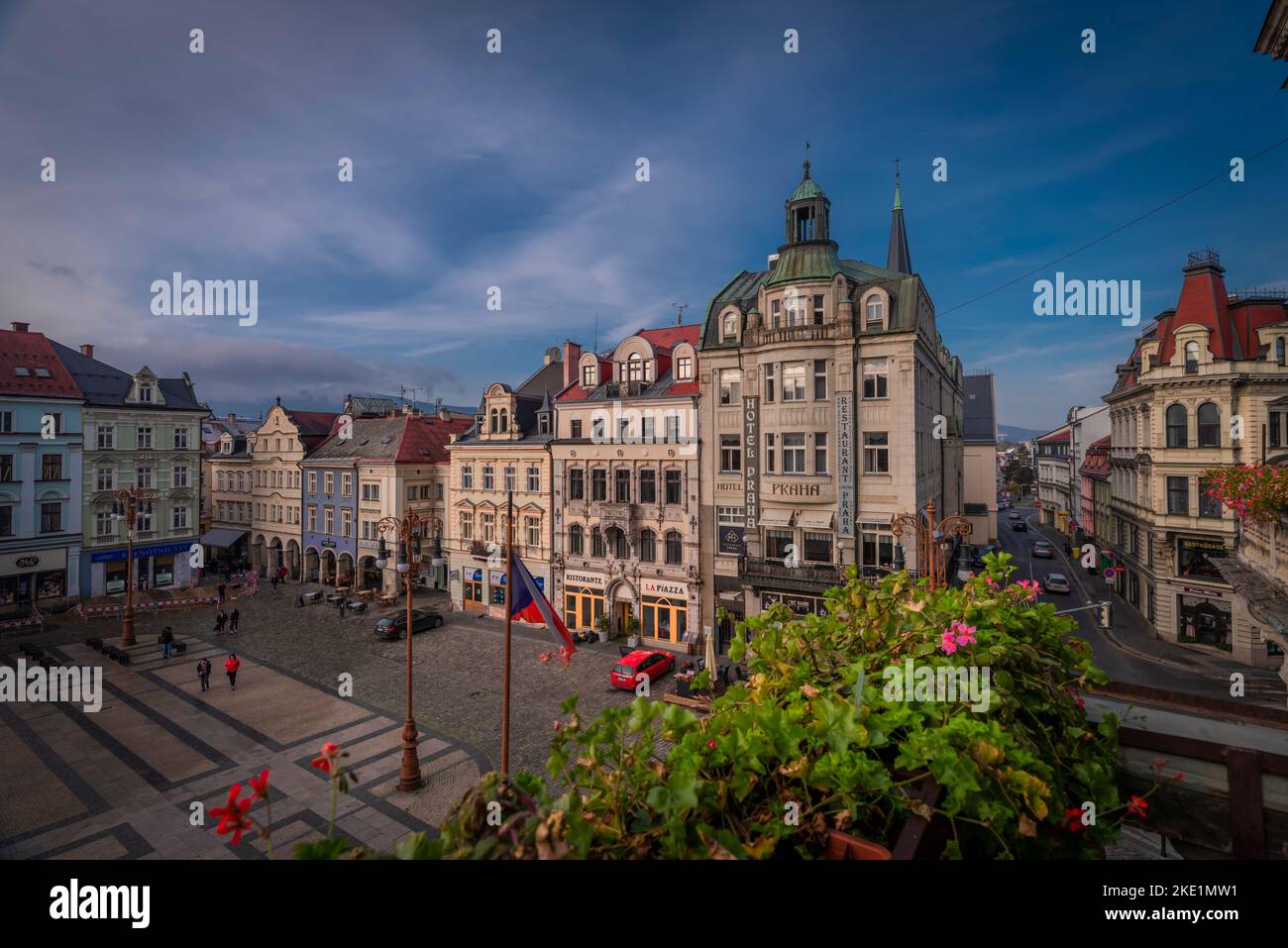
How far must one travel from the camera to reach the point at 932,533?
1385cm

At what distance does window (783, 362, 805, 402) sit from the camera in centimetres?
2633

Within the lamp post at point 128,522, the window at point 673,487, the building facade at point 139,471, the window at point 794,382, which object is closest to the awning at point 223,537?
the building facade at point 139,471

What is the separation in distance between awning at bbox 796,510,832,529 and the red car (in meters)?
8.13

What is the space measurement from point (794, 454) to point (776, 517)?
2.87m

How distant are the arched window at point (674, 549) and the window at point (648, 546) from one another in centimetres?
68

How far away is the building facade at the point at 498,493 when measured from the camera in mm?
34781

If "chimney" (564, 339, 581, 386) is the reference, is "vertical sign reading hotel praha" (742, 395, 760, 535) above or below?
below

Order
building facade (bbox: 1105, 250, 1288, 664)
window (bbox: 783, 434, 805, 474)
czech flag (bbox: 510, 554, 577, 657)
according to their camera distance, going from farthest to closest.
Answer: building facade (bbox: 1105, 250, 1288, 664) < window (bbox: 783, 434, 805, 474) < czech flag (bbox: 510, 554, 577, 657)

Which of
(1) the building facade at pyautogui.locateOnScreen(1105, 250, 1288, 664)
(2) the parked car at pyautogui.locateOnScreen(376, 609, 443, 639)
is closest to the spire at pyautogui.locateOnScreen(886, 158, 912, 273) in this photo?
(1) the building facade at pyautogui.locateOnScreen(1105, 250, 1288, 664)

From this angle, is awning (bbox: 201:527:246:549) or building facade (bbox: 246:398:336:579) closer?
building facade (bbox: 246:398:336:579)

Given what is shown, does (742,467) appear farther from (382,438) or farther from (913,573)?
(382,438)

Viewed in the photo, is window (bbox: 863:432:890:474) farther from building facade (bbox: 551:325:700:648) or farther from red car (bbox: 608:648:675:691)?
red car (bbox: 608:648:675:691)

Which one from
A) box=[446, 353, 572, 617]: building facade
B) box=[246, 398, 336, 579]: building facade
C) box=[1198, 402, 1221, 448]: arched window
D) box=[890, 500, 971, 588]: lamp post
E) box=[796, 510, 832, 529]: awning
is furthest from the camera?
box=[246, 398, 336, 579]: building facade

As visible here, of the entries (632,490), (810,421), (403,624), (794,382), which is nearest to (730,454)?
(810,421)
